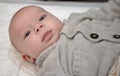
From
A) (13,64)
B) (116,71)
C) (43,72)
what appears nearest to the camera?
(116,71)

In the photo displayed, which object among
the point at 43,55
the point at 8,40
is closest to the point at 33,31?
the point at 43,55

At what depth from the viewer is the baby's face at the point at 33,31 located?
102cm

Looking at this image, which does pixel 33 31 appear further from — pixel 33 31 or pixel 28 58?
pixel 28 58

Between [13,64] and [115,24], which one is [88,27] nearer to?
[115,24]

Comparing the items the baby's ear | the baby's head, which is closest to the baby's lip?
the baby's head

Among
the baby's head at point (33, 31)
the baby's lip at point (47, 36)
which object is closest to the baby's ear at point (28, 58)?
the baby's head at point (33, 31)

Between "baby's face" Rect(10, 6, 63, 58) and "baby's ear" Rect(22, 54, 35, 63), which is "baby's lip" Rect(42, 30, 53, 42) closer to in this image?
"baby's face" Rect(10, 6, 63, 58)

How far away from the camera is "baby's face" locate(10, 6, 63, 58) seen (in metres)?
1.02

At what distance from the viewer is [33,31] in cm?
103

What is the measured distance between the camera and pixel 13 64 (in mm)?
1091

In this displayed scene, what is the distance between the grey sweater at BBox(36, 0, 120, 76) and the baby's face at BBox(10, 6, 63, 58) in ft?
0.10

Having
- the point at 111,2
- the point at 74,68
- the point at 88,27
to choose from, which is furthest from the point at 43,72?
the point at 111,2

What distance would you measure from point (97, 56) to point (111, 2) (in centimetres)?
28

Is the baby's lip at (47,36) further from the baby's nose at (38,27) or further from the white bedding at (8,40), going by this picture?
the white bedding at (8,40)
